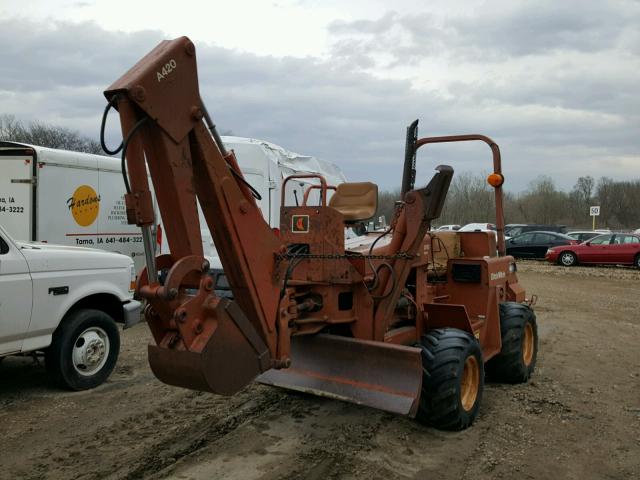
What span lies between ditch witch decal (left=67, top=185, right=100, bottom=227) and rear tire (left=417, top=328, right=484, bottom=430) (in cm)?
671

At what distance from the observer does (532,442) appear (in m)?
4.81

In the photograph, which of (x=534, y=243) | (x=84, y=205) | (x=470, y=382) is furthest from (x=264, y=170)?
(x=534, y=243)

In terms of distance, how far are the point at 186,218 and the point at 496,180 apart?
170 inches

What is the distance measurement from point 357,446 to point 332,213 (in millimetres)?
1893

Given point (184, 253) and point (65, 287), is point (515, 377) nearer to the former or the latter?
point (184, 253)

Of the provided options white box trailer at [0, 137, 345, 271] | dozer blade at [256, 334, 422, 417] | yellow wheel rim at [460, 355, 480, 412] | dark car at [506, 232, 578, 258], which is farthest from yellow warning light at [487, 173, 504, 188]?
dark car at [506, 232, 578, 258]

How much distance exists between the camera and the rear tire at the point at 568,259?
22850 mm

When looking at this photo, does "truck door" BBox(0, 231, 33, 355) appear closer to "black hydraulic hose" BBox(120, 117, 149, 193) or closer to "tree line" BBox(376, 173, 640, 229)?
"black hydraulic hose" BBox(120, 117, 149, 193)

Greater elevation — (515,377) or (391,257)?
(391,257)

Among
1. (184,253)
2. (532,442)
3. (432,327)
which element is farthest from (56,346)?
(532,442)

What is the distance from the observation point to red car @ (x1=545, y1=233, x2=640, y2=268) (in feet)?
71.2

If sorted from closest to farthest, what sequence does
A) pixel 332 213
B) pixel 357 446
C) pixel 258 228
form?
pixel 258 228, pixel 357 446, pixel 332 213

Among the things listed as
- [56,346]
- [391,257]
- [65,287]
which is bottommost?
[56,346]

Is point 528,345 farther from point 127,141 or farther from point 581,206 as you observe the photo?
point 581,206
